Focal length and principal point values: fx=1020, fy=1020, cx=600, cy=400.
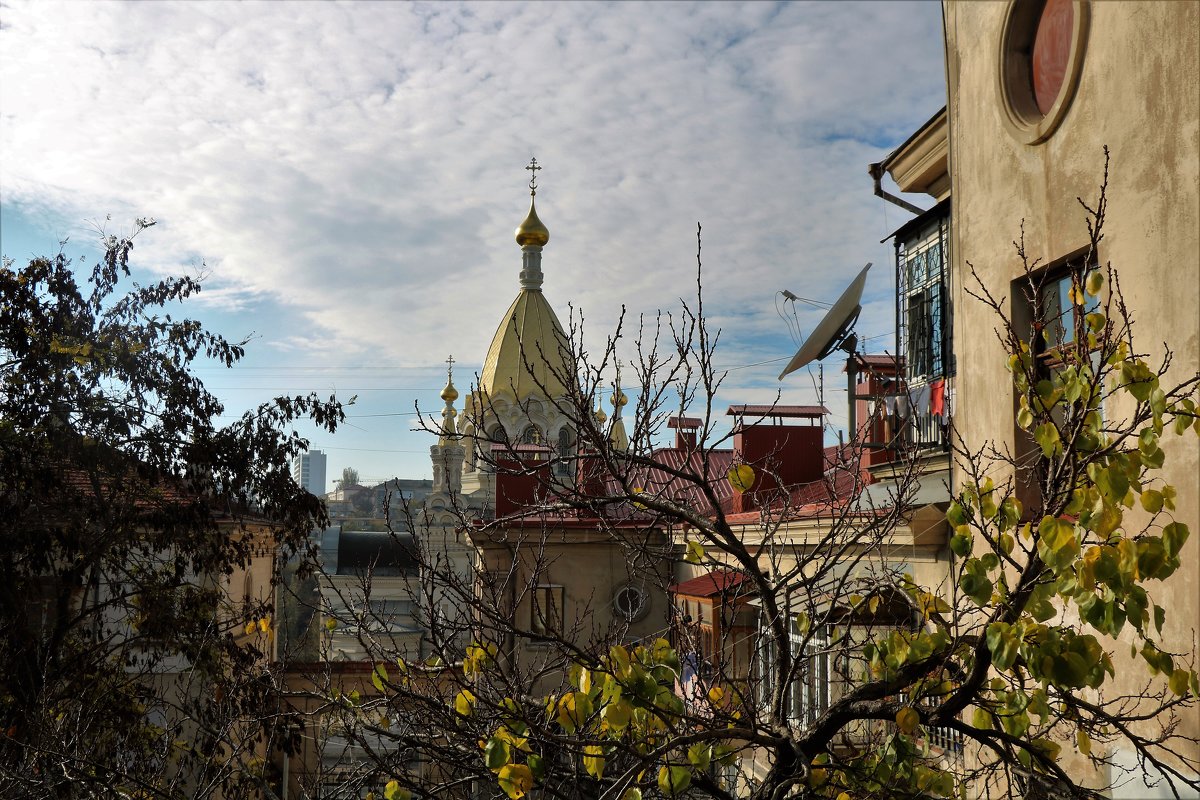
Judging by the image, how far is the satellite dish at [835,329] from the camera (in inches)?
427

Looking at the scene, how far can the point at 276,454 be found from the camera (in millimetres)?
11203

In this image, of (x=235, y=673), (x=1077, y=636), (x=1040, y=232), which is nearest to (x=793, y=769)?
(x=1077, y=636)

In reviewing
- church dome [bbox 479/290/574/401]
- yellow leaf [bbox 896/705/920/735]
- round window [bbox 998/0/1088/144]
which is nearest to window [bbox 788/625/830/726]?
yellow leaf [bbox 896/705/920/735]

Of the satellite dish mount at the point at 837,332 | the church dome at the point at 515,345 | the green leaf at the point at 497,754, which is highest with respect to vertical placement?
the church dome at the point at 515,345

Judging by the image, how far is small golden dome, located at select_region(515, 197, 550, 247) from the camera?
44.8 meters

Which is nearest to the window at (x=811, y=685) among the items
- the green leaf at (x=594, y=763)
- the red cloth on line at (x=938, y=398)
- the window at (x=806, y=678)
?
the window at (x=806, y=678)

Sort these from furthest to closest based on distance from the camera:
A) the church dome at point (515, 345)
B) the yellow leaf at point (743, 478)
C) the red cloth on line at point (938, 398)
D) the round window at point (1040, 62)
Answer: the church dome at point (515, 345) < the red cloth on line at point (938, 398) < the round window at point (1040, 62) < the yellow leaf at point (743, 478)

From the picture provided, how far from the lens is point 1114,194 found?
609 cm

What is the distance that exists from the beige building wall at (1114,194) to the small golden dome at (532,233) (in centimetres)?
3740

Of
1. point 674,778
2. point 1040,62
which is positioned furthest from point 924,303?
point 674,778

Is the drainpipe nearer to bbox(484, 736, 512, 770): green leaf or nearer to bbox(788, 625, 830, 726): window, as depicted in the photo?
bbox(788, 625, 830, 726): window

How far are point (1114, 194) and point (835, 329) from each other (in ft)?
15.9

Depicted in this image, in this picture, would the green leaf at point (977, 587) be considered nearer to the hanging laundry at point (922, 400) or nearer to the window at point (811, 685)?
the window at point (811, 685)

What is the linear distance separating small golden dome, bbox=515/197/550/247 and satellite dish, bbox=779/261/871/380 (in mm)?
34620
